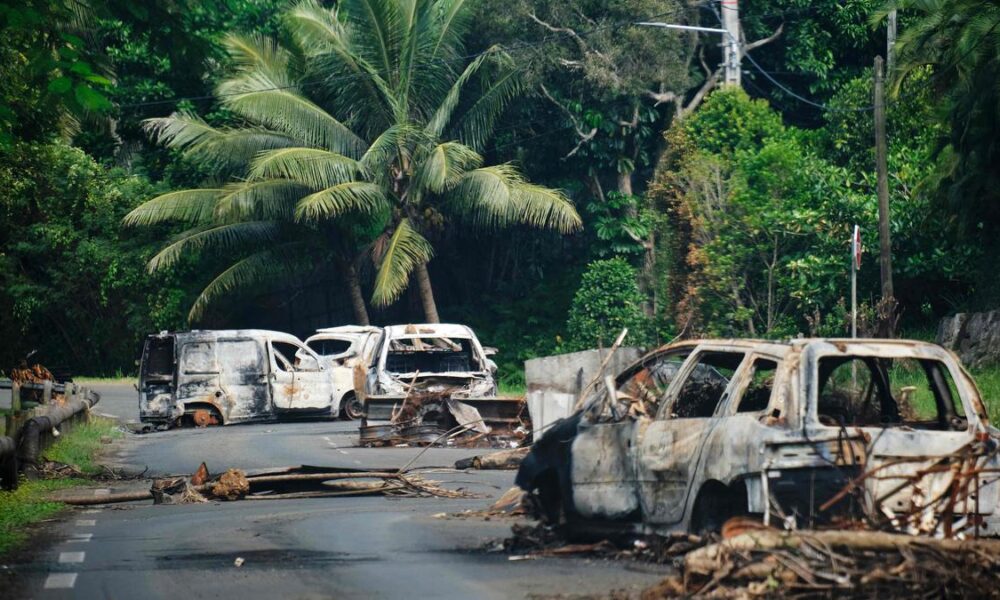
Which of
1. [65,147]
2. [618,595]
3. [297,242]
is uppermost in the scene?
[65,147]

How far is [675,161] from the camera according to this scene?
112ft

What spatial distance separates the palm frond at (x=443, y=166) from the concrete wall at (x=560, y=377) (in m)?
16.0

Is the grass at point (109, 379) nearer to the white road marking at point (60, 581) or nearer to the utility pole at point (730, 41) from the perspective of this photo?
the utility pole at point (730, 41)

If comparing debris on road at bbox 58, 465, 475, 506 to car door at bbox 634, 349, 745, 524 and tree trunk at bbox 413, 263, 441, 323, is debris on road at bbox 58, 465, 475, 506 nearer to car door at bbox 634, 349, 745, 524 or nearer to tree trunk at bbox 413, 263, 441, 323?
car door at bbox 634, 349, 745, 524

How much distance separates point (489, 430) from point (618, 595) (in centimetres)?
1329

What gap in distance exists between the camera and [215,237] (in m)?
36.9

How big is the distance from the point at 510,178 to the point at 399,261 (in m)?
3.72

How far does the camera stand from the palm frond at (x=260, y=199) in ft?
115

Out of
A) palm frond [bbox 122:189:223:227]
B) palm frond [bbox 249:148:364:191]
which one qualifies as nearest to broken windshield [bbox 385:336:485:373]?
palm frond [bbox 249:148:364:191]

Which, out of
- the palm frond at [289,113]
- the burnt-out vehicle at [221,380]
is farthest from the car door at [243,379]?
the palm frond at [289,113]

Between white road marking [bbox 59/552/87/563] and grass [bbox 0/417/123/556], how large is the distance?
472 millimetres

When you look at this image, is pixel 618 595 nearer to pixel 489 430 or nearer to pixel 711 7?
pixel 489 430

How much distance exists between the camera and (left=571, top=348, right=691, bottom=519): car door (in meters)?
10.4

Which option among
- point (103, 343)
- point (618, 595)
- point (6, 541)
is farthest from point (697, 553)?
point (103, 343)
